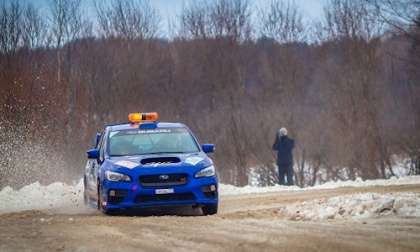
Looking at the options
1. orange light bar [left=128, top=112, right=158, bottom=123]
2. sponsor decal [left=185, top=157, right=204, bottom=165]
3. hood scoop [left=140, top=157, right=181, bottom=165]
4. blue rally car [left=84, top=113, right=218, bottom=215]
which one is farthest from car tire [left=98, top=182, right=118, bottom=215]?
orange light bar [left=128, top=112, right=158, bottom=123]

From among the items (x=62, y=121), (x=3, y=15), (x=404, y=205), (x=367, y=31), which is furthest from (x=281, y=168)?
(x=404, y=205)

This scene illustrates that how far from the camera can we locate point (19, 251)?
8.41 meters

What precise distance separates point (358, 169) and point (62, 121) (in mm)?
13040

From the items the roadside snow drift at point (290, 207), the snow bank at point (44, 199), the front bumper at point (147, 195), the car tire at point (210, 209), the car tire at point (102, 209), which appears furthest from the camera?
the snow bank at point (44, 199)

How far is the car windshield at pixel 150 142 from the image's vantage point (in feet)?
45.3

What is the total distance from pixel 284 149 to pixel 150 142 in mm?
12873

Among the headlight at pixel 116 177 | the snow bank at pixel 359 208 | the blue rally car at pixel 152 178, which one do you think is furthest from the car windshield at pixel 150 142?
the snow bank at pixel 359 208

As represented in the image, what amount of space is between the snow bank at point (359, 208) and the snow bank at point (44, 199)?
232 inches

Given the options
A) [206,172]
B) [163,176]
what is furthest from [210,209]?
[163,176]

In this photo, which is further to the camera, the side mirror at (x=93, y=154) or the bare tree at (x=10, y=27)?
the bare tree at (x=10, y=27)

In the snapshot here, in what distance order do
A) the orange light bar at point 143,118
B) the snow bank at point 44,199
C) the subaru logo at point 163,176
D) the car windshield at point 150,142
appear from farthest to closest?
the snow bank at point 44,199 → the orange light bar at point 143,118 → the car windshield at point 150,142 → the subaru logo at point 163,176

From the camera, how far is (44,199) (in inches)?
731

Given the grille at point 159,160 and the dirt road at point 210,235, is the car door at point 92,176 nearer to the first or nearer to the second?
the grille at point 159,160

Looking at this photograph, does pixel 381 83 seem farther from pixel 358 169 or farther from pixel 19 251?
pixel 19 251
